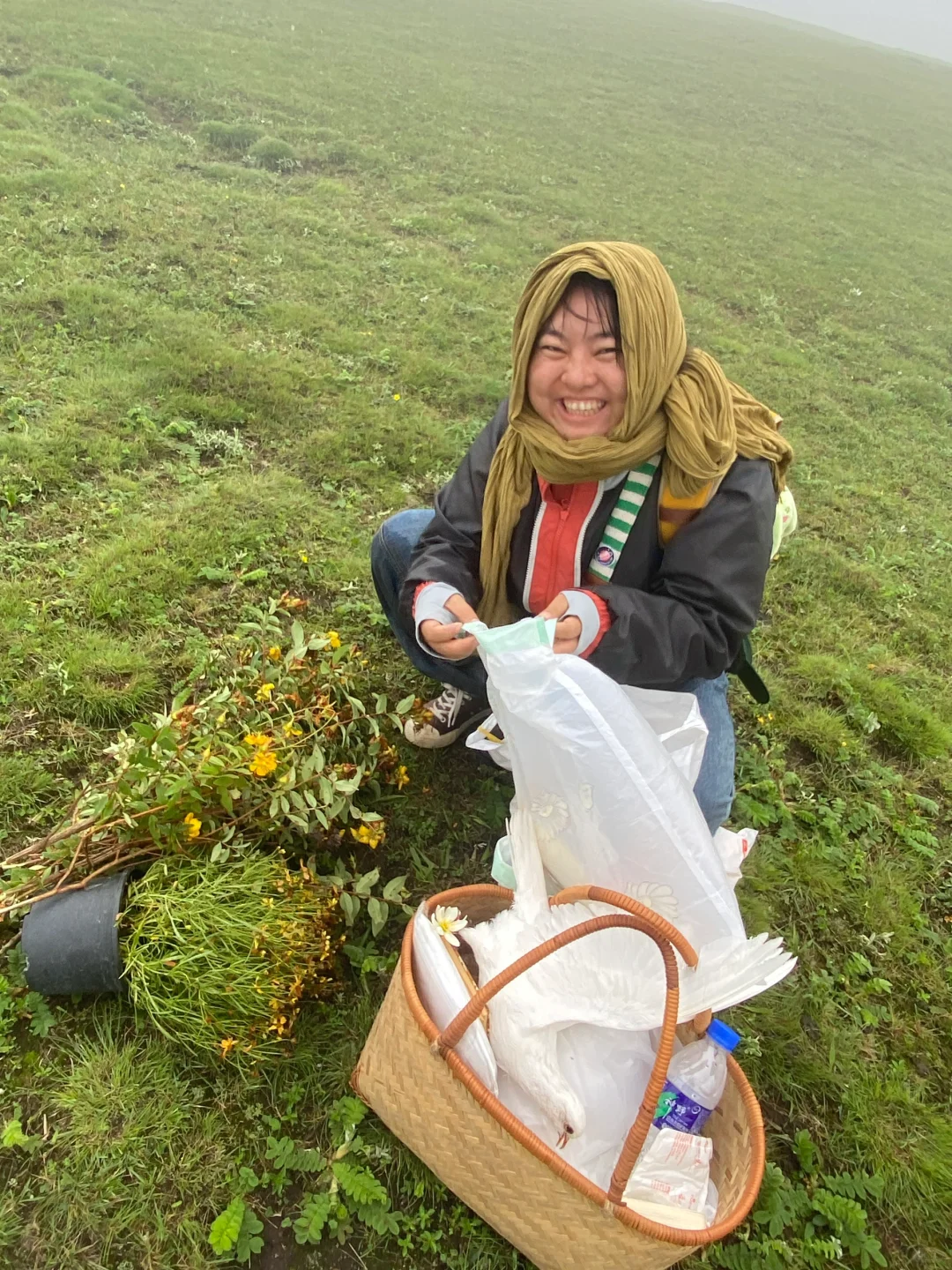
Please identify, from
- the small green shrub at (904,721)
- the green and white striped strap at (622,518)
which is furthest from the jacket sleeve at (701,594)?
the small green shrub at (904,721)

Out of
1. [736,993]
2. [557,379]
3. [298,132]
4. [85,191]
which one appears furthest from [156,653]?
[298,132]

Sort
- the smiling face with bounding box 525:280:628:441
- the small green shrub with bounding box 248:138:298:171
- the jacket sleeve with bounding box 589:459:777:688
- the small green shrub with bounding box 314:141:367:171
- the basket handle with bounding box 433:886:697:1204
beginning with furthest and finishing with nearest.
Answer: the small green shrub with bounding box 314:141:367:171 → the small green shrub with bounding box 248:138:298:171 → the jacket sleeve with bounding box 589:459:777:688 → the smiling face with bounding box 525:280:628:441 → the basket handle with bounding box 433:886:697:1204

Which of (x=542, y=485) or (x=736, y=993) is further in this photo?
(x=542, y=485)

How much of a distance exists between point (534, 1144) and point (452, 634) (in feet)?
3.68

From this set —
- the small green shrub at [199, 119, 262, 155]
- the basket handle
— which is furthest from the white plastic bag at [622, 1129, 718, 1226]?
A: the small green shrub at [199, 119, 262, 155]

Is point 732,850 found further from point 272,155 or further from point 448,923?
point 272,155

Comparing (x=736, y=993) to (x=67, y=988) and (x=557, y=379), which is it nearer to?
(x=557, y=379)

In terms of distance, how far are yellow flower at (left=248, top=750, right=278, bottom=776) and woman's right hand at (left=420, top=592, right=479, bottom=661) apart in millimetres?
517

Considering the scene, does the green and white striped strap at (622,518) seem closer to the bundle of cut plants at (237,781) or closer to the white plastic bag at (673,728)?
the white plastic bag at (673,728)

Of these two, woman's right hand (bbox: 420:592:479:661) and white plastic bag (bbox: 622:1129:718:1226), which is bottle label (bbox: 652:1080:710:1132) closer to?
white plastic bag (bbox: 622:1129:718:1226)

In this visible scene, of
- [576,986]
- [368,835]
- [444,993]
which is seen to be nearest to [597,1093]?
[576,986]

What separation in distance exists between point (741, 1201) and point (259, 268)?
6737 mm

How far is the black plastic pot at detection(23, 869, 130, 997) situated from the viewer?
6.00 feet

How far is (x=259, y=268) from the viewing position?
20.7 ft
